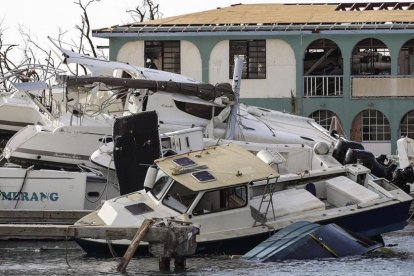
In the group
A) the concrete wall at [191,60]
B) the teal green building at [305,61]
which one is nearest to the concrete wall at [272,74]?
the teal green building at [305,61]

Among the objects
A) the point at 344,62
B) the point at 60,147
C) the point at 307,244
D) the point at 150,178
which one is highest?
the point at 344,62

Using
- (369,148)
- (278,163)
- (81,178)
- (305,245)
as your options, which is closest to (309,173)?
(278,163)

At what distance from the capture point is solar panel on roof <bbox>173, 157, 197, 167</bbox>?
32406 mm

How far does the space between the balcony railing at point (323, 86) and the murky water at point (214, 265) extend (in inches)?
979

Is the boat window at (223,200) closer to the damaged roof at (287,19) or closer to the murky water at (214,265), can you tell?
the murky water at (214,265)

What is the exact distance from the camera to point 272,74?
192 ft

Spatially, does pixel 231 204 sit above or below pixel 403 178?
below

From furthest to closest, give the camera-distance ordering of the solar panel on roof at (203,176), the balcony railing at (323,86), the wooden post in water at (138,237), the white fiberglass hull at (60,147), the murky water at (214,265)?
1. the balcony railing at (323,86)
2. the white fiberglass hull at (60,147)
3. the solar panel on roof at (203,176)
4. the murky water at (214,265)
5. the wooden post in water at (138,237)

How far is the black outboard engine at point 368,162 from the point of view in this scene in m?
40.2

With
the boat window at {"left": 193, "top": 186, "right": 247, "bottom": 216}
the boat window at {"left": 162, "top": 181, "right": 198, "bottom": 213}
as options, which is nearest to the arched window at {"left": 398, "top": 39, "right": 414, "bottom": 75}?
the boat window at {"left": 193, "top": 186, "right": 247, "bottom": 216}

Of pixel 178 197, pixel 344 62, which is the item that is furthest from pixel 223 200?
pixel 344 62

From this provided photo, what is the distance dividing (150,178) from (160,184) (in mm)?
307

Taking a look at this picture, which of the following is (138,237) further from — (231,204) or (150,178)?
(150,178)

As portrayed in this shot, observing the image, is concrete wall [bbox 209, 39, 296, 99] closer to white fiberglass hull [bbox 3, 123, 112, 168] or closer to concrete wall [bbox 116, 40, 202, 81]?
concrete wall [bbox 116, 40, 202, 81]
